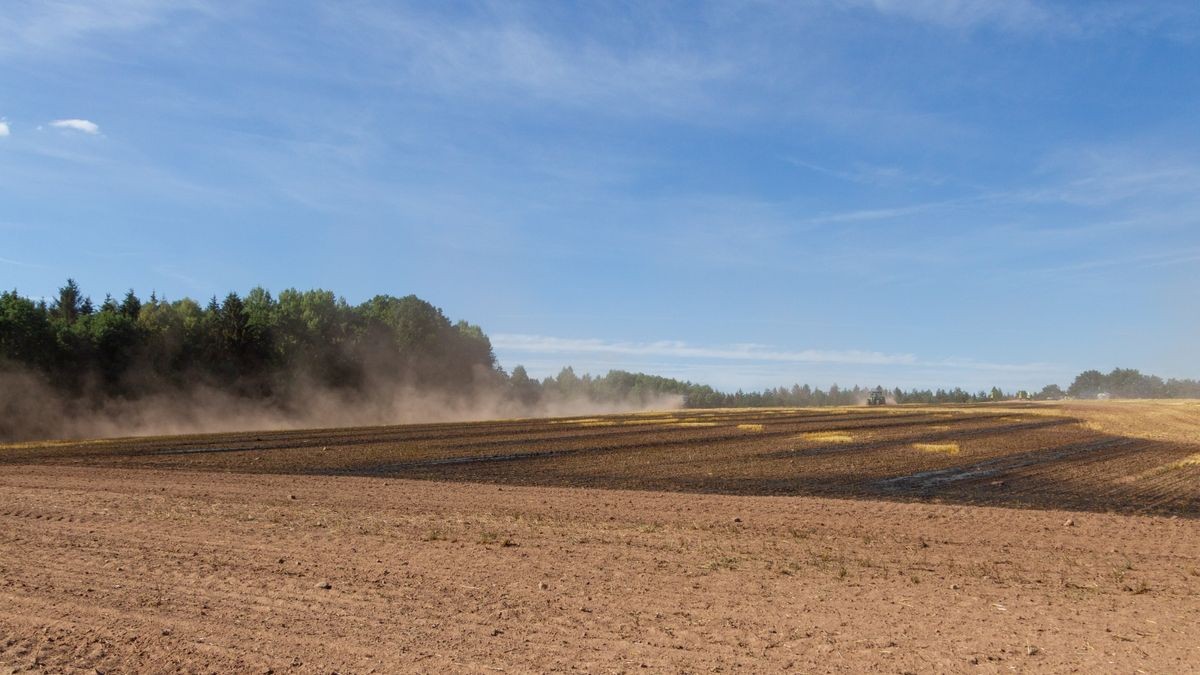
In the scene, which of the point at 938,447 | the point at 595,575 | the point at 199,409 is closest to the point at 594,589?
the point at 595,575

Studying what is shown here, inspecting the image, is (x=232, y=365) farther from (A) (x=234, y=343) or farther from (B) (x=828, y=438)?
(B) (x=828, y=438)

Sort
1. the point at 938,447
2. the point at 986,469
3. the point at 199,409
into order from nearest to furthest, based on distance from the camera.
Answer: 1. the point at 986,469
2. the point at 938,447
3. the point at 199,409

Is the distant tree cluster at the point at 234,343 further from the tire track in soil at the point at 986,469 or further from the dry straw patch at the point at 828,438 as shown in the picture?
the tire track in soil at the point at 986,469

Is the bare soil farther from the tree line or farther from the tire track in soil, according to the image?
the tree line

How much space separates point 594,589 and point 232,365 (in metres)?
76.3

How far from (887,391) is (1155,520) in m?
189

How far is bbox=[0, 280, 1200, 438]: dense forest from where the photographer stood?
207ft

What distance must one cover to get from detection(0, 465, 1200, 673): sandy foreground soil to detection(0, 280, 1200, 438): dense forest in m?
55.3

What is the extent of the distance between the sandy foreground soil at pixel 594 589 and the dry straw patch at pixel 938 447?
18.0 m

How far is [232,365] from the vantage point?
78500 millimetres

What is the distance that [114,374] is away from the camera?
225 feet

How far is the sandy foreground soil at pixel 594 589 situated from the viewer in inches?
291

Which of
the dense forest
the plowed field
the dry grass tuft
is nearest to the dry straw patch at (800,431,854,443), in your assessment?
the plowed field

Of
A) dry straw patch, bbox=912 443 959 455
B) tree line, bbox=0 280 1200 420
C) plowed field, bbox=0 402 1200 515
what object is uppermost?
tree line, bbox=0 280 1200 420
